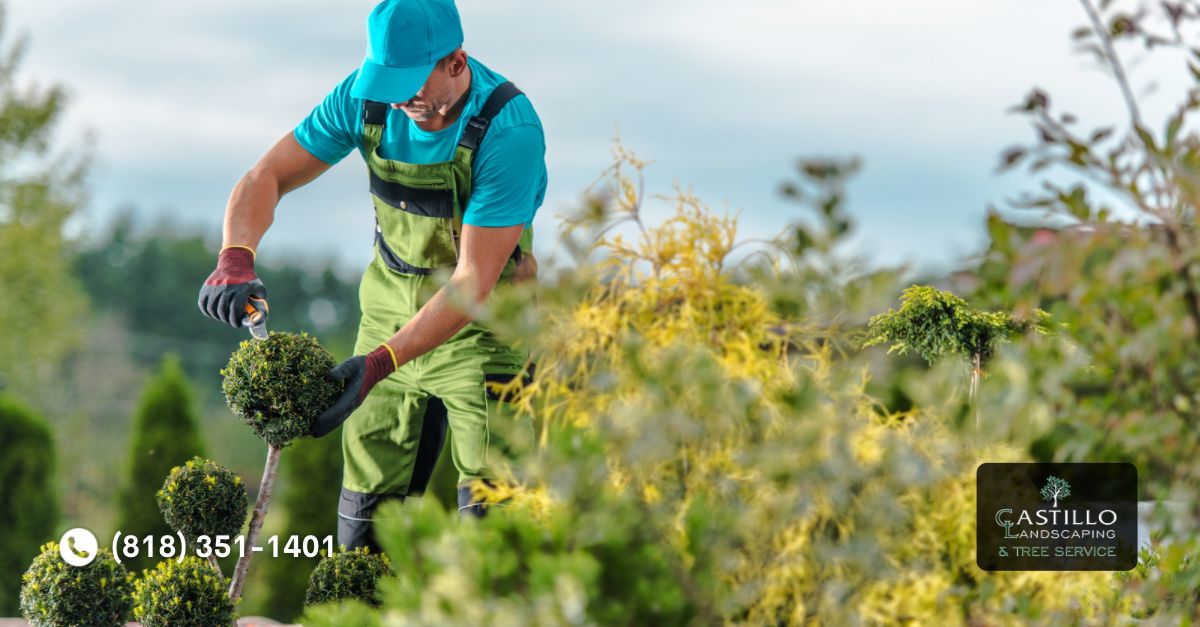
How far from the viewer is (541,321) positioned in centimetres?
276

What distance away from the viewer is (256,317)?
12.8 feet

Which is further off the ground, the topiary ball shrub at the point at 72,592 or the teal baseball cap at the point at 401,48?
the teal baseball cap at the point at 401,48

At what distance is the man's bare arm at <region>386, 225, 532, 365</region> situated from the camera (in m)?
3.84

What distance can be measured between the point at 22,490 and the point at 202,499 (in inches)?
189

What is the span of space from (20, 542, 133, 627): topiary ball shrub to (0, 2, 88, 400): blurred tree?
11.6 meters

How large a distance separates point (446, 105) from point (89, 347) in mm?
15385

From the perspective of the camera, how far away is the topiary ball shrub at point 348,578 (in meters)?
4.12

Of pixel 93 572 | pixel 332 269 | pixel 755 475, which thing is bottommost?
pixel 93 572

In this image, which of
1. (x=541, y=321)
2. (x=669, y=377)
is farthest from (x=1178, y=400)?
(x=541, y=321)

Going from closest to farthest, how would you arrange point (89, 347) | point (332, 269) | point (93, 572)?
point (93, 572)
point (89, 347)
point (332, 269)

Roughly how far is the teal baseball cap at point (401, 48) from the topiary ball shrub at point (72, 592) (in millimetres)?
2042

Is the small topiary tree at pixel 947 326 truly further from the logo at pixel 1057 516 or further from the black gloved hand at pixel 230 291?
the black gloved hand at pixel 230 291

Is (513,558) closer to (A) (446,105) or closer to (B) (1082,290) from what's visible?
(B) (1082,290)

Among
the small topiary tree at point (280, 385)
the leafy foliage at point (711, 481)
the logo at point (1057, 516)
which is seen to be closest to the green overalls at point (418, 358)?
the small topiary tree at point (280, 385)
